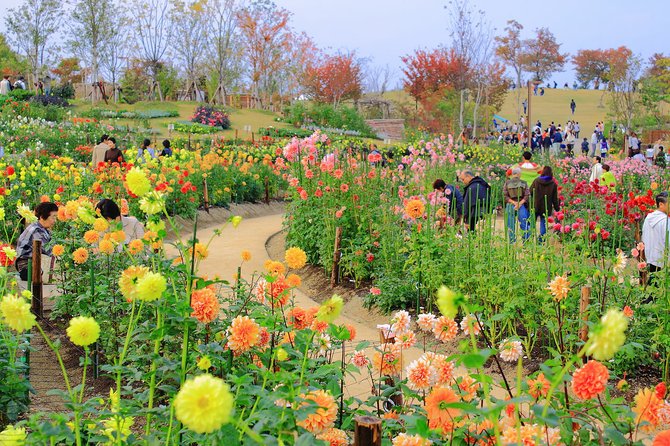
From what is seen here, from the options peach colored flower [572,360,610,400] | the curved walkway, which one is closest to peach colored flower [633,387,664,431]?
peach colored flower [572,360,610,400]

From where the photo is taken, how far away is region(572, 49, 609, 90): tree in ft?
281

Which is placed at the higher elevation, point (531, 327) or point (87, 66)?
point (87, 66)

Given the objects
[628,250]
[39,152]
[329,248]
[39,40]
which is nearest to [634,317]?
[329,248]

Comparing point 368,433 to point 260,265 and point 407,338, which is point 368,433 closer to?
point 407,338

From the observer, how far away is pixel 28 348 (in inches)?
166

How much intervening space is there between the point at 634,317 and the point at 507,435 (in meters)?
3.83

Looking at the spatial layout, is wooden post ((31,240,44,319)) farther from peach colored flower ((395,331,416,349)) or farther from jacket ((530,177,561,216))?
jacket ((530,177,561,216))

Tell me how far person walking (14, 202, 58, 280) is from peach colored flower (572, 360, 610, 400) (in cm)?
581

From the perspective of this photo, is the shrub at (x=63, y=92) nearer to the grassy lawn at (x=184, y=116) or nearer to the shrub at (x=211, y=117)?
the grassy lawn at (x=184, y=116)

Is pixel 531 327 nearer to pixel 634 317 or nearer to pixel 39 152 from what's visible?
pixel 634 317

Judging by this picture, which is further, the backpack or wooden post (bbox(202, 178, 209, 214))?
wooden post (bbox(202, 178, 209, 214))

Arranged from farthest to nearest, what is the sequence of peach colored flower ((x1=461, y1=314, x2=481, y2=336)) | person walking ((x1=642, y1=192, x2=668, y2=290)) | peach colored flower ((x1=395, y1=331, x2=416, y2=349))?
1. person walking ((x1=642, y1=192, x2=668, y2=290))
2. peach colored flower ((x1=395, y1=331, x2=416, y2=349))
3. peach colored flower ((x1=461, y1=314, x2=481, y2=336))

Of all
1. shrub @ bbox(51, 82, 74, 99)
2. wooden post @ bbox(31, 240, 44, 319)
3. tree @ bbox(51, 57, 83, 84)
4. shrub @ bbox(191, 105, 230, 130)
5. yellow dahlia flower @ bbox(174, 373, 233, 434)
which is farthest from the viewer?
tree @ bbox(51, 57, 83, 84)

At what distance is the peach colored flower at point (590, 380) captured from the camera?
200 centimetres
